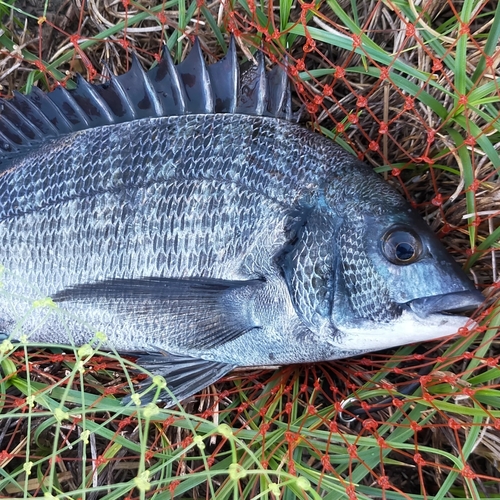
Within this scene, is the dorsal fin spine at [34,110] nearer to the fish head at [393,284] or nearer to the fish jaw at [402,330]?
the fish head at [393,284]

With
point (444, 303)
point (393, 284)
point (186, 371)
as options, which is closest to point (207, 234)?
point (186, 371)

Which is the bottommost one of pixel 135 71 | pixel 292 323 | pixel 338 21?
pixel 292 323

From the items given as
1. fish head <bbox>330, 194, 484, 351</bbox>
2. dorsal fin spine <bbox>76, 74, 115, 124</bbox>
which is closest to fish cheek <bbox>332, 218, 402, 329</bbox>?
fish head <bbox>330, 194, 484, 351</bbox>

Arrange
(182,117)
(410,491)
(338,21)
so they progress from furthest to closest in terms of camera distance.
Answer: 1. (338,21)
2. (410,491)
3. (182,117)

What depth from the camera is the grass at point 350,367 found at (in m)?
1.90

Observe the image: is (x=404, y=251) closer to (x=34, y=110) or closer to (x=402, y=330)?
(x=402, y=330)

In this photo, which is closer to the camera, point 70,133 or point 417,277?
point 417,277

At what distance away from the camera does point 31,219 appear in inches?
80.4

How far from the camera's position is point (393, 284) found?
5.53ft

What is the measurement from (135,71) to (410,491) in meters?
2.12

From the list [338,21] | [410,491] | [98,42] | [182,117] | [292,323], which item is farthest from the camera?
[98,42]

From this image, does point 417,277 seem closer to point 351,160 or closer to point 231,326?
point 351,160

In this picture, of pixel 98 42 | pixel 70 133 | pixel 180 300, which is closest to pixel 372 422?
pixel 180 300

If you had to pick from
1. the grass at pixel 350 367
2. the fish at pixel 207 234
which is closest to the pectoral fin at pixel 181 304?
the fish at pixel 207 234
